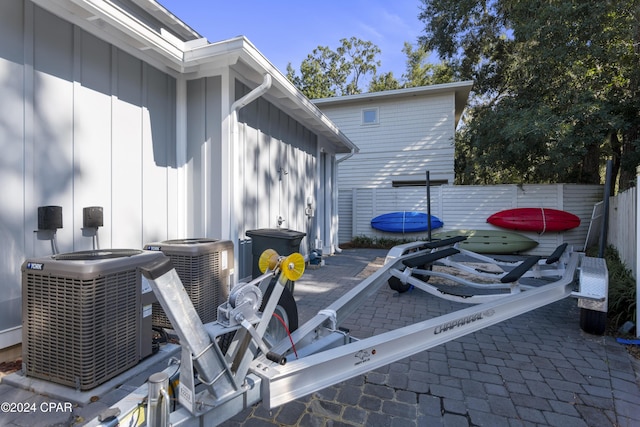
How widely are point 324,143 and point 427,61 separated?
820 inches

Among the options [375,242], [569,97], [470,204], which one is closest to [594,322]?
[470,204]

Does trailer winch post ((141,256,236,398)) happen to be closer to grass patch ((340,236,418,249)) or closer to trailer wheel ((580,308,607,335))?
trailer wheel ((580,308,607,335))

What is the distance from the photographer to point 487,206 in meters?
10.0

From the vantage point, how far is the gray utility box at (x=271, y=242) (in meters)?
4.48

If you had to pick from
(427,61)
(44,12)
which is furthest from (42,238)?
(427,61)

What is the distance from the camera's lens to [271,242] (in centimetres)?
454

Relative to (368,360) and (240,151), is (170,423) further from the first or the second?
(240,151)

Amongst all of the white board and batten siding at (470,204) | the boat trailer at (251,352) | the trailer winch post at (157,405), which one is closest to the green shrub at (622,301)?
the boat trailer at (251,352)

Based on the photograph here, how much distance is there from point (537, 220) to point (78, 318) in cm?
1052

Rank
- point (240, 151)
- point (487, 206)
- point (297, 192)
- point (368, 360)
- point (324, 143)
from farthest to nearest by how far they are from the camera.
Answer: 1. point (487, 206)
2. point (324, 143)
3. point (297, 192)
4. point (240, 151)
5. point (368, 360)

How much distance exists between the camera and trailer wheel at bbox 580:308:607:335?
10.9 ft

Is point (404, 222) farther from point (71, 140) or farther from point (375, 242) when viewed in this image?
point (71, 140)

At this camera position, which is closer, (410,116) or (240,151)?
(240,151)

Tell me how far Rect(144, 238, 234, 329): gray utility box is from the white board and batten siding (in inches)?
321
